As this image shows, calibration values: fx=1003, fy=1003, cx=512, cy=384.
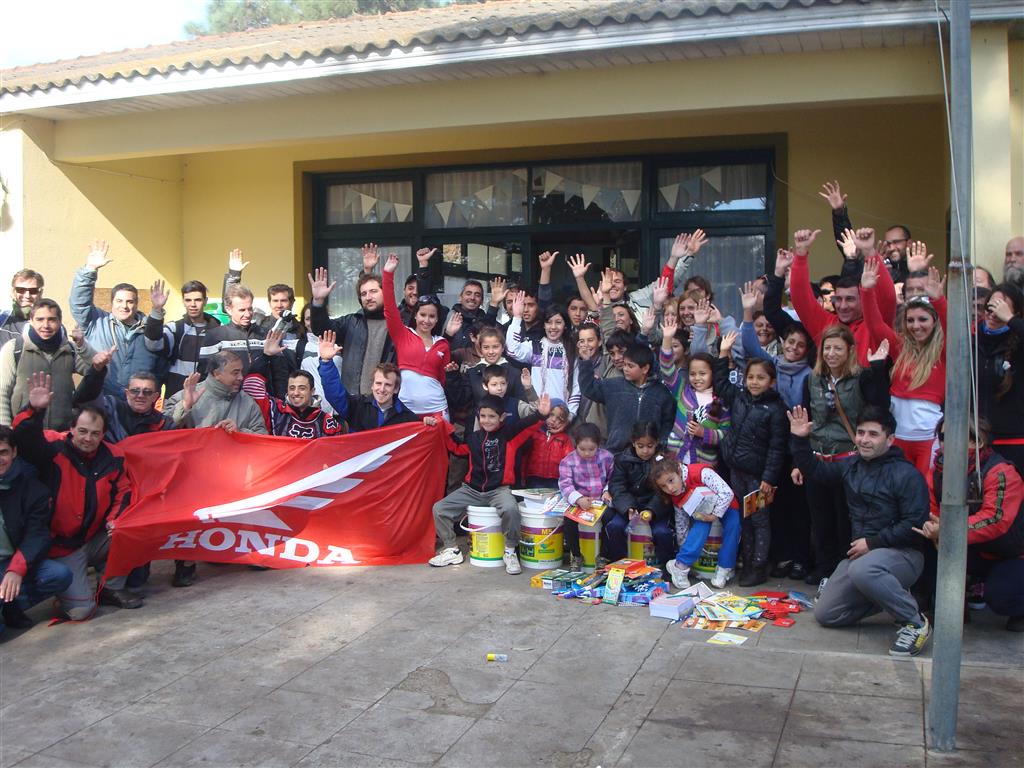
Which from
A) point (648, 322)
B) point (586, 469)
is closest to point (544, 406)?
point (586, 469)

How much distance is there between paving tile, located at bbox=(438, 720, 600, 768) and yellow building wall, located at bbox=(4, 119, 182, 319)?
7703 mm

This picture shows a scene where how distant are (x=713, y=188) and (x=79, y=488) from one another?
664 centimetres

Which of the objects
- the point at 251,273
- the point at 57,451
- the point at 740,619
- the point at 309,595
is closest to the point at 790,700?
the point at 740,619

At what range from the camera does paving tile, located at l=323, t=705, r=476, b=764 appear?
14.7ft

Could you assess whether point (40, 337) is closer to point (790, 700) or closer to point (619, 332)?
point (619, 332)

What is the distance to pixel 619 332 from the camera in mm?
7699

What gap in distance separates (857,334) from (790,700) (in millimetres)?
2906

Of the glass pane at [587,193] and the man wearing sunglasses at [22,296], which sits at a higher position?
the glass pane at [587,193]

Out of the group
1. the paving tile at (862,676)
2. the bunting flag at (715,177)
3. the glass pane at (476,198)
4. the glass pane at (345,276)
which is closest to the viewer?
the paving tile at (862,676)

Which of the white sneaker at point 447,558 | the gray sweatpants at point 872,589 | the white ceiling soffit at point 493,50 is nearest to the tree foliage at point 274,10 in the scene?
the white ceiling soffit at point 493,50

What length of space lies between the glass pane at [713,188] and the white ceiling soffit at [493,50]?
90.1 inches

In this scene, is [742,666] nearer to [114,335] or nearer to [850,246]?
[850,246]

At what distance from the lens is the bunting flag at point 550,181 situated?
1070 cm

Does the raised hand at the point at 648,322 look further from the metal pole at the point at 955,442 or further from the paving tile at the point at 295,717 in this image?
the paving tile at the point at 295,717
